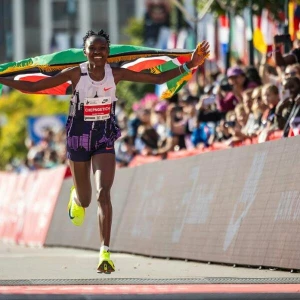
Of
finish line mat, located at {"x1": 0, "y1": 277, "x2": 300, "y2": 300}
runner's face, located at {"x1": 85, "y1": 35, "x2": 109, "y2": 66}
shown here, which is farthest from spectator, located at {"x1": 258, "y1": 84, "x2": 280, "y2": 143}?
finish line mat, located at {"x1": 0, "y1": 277, "x2": 300, "y2": 300}

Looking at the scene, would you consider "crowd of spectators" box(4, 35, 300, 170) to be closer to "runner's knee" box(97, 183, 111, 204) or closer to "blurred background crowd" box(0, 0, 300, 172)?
"blurred background crowd" box(0, 0, 300, 172)

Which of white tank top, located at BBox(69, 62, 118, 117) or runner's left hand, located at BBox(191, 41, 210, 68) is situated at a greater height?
runner's left hand, located at BBox(191, 41, 210, 68)

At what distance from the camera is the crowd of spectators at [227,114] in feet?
43.9

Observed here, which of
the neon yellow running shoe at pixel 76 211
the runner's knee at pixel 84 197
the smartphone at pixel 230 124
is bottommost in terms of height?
the neon yellow running shoe at pixel 76 211

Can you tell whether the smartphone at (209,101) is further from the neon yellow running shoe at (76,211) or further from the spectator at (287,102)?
the neon yellow running shoe at (76,211)

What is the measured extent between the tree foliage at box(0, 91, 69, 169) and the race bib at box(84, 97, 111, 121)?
44.5 metres

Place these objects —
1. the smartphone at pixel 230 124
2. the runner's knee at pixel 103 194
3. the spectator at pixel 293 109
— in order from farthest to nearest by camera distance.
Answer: the smartphone at pixel 230 124, the spectator at pixel 293 109, the runner's knee at pixel 103 194

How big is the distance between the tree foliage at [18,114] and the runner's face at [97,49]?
147 ft

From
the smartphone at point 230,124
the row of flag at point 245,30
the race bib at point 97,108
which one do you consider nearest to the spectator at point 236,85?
the smartphone at point 230,124

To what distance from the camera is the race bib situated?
35.2 feet

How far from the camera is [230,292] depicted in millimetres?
8086

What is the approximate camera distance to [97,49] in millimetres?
10523

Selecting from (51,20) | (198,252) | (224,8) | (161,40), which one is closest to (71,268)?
(198,252)

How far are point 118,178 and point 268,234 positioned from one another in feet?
20.6
